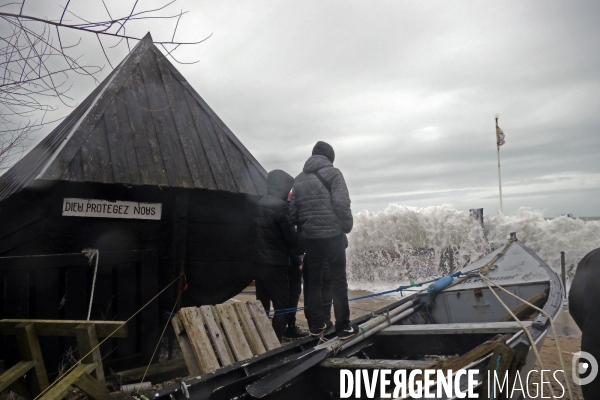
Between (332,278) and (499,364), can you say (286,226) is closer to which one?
(332,278)

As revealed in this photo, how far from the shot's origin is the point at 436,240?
17641mm

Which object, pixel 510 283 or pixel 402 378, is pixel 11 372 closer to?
pixel 402 378

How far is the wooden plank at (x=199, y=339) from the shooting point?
14.0ft

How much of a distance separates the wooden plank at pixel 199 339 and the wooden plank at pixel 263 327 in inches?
31.5

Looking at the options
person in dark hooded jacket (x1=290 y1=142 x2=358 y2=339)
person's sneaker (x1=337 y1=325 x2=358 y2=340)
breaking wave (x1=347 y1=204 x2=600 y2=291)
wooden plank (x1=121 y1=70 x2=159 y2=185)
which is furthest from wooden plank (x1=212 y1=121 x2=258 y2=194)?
breaking wave (x1=347 y1=204 x2=600 y2=291)

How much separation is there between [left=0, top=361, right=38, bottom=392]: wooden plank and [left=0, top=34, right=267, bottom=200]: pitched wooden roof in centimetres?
171

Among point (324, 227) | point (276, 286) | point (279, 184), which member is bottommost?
point (276, 286)

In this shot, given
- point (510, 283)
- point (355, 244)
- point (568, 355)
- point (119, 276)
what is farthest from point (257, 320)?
point (355, 244)

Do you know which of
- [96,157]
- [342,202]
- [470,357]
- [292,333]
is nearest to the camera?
[470,357]

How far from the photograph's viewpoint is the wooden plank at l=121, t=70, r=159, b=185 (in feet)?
16.4

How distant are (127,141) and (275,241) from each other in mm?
2289

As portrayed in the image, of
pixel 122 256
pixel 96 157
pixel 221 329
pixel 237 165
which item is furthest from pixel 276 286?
pixel 96 157

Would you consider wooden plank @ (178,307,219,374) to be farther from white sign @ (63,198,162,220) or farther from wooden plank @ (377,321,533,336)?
wooden plank @ (377,321,533,336)

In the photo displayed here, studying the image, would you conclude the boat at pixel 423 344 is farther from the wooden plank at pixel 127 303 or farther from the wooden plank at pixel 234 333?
the wooden plank at pixel 127 303
